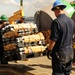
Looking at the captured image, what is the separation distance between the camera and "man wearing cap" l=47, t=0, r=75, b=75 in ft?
14.5

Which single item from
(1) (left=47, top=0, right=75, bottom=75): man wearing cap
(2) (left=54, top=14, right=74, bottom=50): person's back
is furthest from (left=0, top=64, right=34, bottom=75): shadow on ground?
(2) (left=54, top=14, right=74, bottom=50): person's back

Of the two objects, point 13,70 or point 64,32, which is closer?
point 64,32

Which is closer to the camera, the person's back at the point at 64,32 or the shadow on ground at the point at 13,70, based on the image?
the person's back at the point at 64,32

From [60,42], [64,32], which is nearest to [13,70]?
[60,42]

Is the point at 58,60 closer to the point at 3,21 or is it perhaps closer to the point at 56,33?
the point at 56,33

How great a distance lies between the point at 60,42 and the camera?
452 centimetres

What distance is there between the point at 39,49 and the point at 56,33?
1706 mm

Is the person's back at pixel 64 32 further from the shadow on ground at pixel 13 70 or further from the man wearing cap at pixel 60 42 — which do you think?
the shadow on ground at pixel 13 70

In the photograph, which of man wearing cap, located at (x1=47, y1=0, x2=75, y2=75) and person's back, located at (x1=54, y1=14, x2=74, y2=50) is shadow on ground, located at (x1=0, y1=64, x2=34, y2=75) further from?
person's back, located at (x1=54, y1=14, x2=74, y2=50)

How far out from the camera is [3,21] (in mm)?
7816

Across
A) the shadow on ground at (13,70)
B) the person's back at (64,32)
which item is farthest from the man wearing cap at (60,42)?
the shadow on ground at (13,70)

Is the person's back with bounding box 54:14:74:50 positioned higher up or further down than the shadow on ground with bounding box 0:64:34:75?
higher up

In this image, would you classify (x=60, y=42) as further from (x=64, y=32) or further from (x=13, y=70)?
(x=13, y=70)

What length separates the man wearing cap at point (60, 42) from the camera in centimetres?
443
